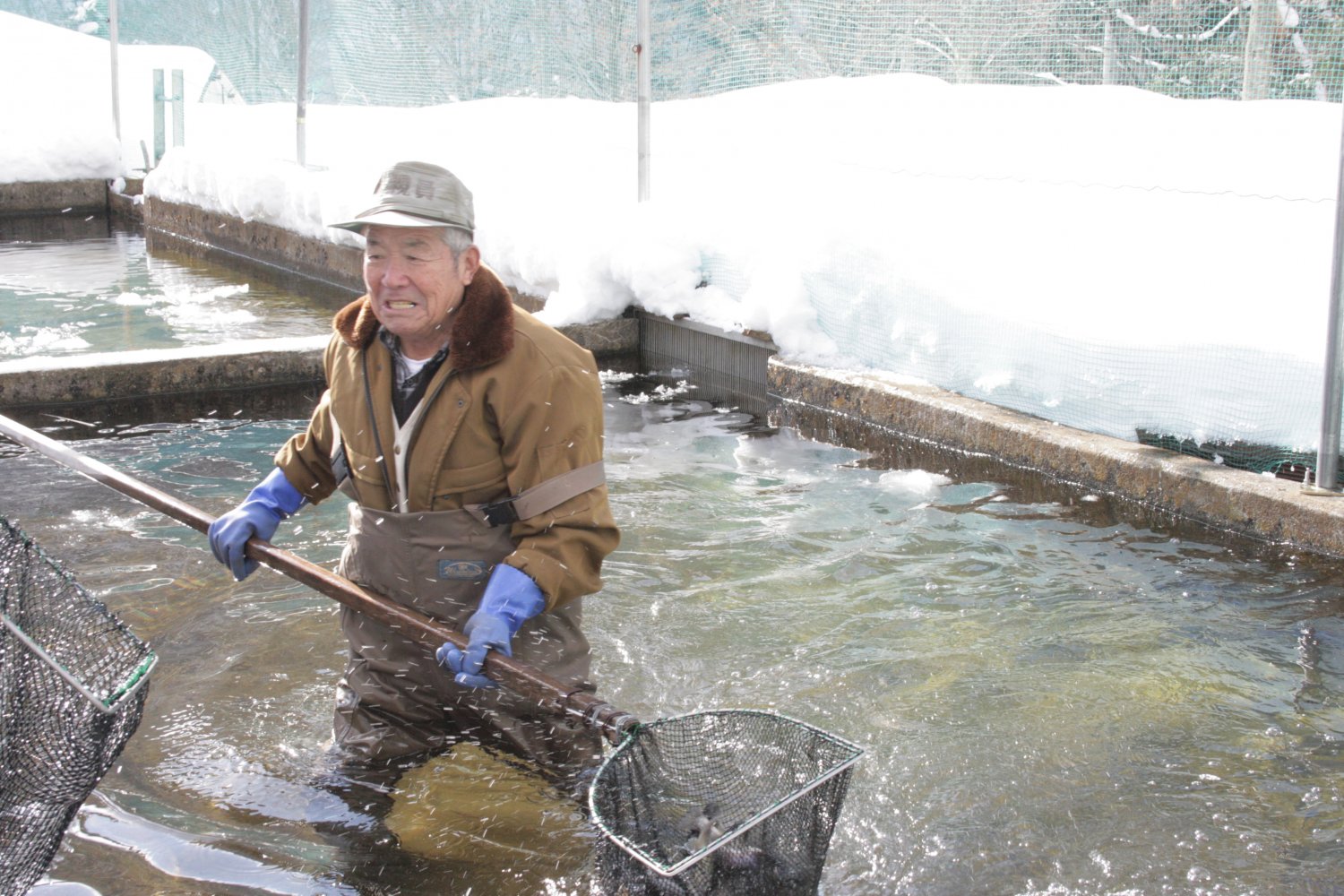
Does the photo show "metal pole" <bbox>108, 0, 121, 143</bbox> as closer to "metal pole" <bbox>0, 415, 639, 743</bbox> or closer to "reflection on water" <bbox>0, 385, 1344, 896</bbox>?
"reflection on water" <bbox>0, 385, 1344, 896</bbox>

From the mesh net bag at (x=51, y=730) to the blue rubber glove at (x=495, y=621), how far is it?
0.67 m

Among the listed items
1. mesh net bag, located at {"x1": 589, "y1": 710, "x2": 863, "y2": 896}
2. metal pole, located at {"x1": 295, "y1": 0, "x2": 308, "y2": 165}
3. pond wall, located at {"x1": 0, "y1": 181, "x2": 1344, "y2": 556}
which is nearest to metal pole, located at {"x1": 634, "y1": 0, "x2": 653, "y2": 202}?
pond wall, located at {"x1": 0, "y1": 181, "x2": 1344, "y2": 556}

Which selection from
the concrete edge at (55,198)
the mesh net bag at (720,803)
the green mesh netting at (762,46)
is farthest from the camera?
the concrete edge at (55,198)

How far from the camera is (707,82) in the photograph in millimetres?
10516

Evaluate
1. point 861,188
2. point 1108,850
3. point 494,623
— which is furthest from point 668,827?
point 861,188

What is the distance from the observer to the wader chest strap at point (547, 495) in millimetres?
3148

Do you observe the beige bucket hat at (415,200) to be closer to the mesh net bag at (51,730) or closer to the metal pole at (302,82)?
the mesh net bag at (51,730)

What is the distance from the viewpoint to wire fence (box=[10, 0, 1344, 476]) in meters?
7.07

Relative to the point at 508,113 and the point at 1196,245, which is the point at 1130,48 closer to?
the point at 1196,245

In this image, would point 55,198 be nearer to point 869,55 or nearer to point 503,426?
point 869,55

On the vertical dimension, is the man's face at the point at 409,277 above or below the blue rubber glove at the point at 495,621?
above

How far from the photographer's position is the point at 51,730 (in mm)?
2787

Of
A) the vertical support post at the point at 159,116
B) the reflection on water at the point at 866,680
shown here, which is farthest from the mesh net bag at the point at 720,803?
the vertical support post at the point at 159,116

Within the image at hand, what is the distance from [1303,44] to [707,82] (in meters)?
4.65
